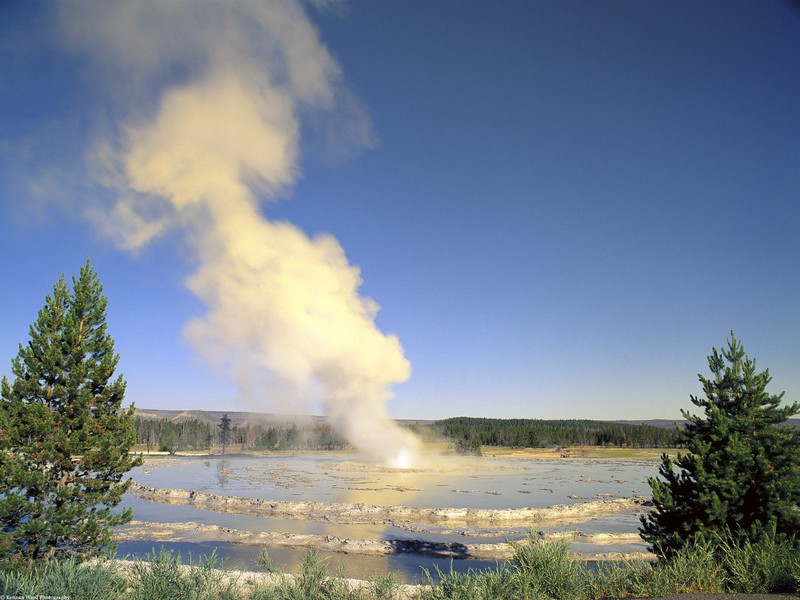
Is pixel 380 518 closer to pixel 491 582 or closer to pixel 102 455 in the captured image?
pixel 102 455

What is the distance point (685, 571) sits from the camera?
34.8 ft

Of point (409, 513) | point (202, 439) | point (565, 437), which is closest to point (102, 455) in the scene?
point (409, 513)

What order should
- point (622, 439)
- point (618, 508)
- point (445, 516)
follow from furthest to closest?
point (622, 439) → point (618, 508) → point (445, 516)

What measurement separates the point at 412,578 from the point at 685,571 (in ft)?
54.4

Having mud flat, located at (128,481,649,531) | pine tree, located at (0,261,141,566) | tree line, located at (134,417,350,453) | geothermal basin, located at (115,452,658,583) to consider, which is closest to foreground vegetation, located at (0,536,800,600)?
geothermal basin, located at (115,452,658,583)

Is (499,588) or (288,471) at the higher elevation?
(499,588)

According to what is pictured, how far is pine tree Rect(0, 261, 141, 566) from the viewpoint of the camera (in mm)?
20516

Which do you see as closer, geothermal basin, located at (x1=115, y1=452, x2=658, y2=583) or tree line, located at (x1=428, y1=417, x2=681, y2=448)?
geothermal basin, located at (x1=115, y1=452, x2=658, y2=583)

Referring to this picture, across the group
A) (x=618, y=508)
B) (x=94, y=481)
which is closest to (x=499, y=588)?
(x=94, y=481)

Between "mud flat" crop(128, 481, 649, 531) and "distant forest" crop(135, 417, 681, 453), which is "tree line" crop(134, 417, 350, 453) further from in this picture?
"mud flat" crop(128, 481, 649, 531)

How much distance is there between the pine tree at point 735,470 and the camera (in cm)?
1756

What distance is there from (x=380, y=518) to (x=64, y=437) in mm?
25891

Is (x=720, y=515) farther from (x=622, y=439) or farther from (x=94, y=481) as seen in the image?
(x=622, y=439)

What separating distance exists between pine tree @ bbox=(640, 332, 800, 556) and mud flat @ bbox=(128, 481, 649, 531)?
22044 millimetres
